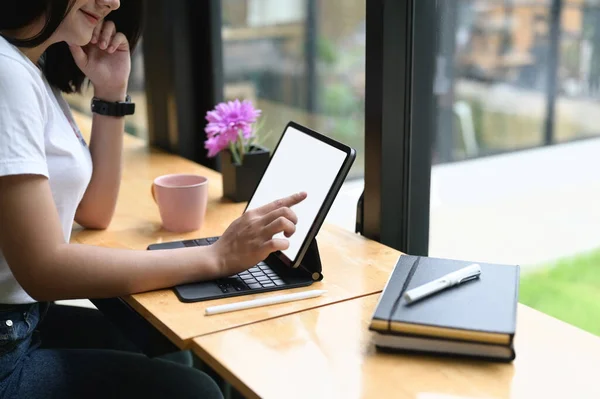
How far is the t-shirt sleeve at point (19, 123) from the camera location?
106 cm

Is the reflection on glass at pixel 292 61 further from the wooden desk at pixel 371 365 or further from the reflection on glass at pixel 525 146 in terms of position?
the wooden desk at pixel 371 365

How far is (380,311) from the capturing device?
976mm

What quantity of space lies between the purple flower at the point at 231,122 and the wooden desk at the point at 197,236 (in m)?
0.14

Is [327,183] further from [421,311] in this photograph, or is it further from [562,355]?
[562,355]

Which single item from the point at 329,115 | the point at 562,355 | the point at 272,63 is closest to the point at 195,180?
the point at 329,115

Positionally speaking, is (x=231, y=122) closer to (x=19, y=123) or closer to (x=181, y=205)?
(x=181, y=205)

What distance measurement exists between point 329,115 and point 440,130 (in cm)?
59

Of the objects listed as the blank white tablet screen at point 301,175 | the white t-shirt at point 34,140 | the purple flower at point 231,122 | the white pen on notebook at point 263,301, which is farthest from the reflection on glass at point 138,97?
the white pen on notebook at point 263,301

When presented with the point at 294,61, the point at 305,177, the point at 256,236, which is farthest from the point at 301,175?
the point at 294,61

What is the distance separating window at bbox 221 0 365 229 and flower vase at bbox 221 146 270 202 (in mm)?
160

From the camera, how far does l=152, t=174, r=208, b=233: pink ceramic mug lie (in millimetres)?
1452

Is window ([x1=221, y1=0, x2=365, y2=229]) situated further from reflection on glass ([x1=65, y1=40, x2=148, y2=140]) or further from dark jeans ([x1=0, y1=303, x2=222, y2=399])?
dark jeans ([x1=0, y1=303, x2=222, y2=399])

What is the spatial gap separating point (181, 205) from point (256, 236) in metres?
0.33

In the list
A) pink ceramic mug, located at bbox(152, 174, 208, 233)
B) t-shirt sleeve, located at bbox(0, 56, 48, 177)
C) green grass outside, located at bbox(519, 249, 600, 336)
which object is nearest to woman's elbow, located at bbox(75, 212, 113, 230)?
pink ceramic mug, located at bbox(152, 174, 208, 233)
